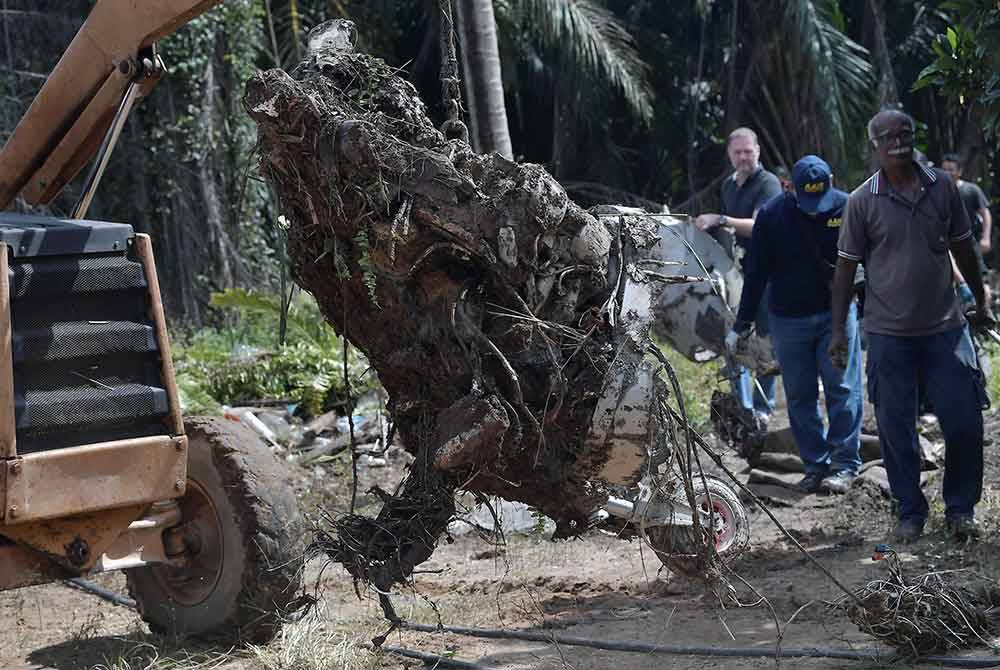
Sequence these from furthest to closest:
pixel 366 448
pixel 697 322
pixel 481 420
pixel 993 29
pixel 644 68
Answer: pixel 644 68, pixel 366 448, pixel 697 322, pixel 993 29, pixel 481 420

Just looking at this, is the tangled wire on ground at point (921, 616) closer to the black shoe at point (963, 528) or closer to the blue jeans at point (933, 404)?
the black shoe at point (963, 528)

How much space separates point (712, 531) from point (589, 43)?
34.4 feet

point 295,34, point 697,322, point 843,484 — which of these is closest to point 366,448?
point 697,322

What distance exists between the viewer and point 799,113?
15.9m

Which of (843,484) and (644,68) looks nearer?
(843,484)

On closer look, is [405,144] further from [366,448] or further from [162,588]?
[366,448]

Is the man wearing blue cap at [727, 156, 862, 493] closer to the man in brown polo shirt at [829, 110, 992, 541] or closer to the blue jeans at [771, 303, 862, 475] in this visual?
the blue jeans at [771, 303, 862, 475]

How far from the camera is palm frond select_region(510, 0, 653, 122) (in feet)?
47.3

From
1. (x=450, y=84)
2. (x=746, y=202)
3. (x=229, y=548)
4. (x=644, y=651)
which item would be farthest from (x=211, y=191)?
(x=644, y=651)

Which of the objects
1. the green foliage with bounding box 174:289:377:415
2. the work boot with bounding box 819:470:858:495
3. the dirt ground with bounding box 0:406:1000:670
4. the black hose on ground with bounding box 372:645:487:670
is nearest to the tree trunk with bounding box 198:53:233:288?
the green foliage with bounding box 174:289:377:415

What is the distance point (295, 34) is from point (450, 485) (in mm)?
10248

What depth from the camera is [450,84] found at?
5277 mm

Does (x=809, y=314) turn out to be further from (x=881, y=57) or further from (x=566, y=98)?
(x=881, y=57)

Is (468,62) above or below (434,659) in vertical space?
above
